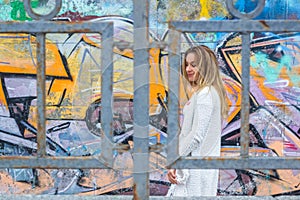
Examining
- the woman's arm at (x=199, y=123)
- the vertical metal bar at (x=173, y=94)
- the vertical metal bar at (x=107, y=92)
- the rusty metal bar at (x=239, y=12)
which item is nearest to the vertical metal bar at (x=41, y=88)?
the vertical metal bar at (x=107, y=92)

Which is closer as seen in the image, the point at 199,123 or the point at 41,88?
the point at 41,88

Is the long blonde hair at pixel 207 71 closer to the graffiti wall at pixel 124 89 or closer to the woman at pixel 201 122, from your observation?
the woman at pixel 201 122

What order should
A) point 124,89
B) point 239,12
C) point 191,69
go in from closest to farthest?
point 239,12, point 191,69, point 124,89

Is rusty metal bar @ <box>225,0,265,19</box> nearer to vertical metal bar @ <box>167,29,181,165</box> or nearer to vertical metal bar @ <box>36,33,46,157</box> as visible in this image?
vertical metal bar @ <box>167,29,181,165</box>

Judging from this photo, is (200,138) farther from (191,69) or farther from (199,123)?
(191,69)

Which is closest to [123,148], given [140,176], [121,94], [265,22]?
[140,176]

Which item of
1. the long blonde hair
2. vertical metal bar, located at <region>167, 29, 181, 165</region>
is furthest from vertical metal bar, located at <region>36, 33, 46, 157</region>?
the long blonde hair

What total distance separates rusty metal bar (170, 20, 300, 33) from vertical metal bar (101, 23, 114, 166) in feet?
0.53

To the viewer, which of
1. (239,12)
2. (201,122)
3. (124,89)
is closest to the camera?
(239,12)

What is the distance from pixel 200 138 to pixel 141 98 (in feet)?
5.69

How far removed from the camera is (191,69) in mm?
3230

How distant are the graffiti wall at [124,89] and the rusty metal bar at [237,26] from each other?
4.04 meters

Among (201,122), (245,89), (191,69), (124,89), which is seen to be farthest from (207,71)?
(124,89)

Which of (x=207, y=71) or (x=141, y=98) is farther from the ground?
(x=207, y=71)
